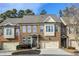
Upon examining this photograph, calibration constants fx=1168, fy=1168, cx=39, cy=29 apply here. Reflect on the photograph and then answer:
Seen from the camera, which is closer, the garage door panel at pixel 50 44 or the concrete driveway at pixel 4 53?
the concrete driveway at pixel 4 53

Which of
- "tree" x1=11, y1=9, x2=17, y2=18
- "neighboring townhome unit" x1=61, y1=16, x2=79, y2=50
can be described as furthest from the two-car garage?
"tree" x1=11, y1=9, x2=17, y2=18

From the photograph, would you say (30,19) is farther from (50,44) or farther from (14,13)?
(50,44)

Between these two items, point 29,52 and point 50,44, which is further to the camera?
point 50,44

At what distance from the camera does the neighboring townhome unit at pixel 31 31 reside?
1001 inches

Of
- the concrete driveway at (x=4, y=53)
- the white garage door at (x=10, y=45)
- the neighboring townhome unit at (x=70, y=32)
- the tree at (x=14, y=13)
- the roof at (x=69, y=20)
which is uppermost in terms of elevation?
the tree at (x=14, y=13)

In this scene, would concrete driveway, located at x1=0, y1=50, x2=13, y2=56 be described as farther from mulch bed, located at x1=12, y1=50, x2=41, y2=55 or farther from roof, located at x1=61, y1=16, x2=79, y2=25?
roof, located at x1=61, y1=16, x2=79, y2=25

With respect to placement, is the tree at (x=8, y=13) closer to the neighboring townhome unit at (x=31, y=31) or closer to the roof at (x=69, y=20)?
the neighboring townhome unit at (x=31, y=31)

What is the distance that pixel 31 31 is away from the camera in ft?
83.7

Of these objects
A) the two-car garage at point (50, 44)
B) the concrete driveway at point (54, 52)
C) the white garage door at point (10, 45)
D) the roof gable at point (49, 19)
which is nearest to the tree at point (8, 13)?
the white garage door at point (10, 45)

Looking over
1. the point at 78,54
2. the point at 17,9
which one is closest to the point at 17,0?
the point at 17,9

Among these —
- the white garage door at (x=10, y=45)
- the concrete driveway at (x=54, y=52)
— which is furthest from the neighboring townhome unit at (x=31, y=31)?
the concrete driveway at (x=54, y=52)

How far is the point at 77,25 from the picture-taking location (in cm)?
2539

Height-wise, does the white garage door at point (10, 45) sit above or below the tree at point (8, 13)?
below

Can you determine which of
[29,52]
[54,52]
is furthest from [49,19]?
[29,52]
